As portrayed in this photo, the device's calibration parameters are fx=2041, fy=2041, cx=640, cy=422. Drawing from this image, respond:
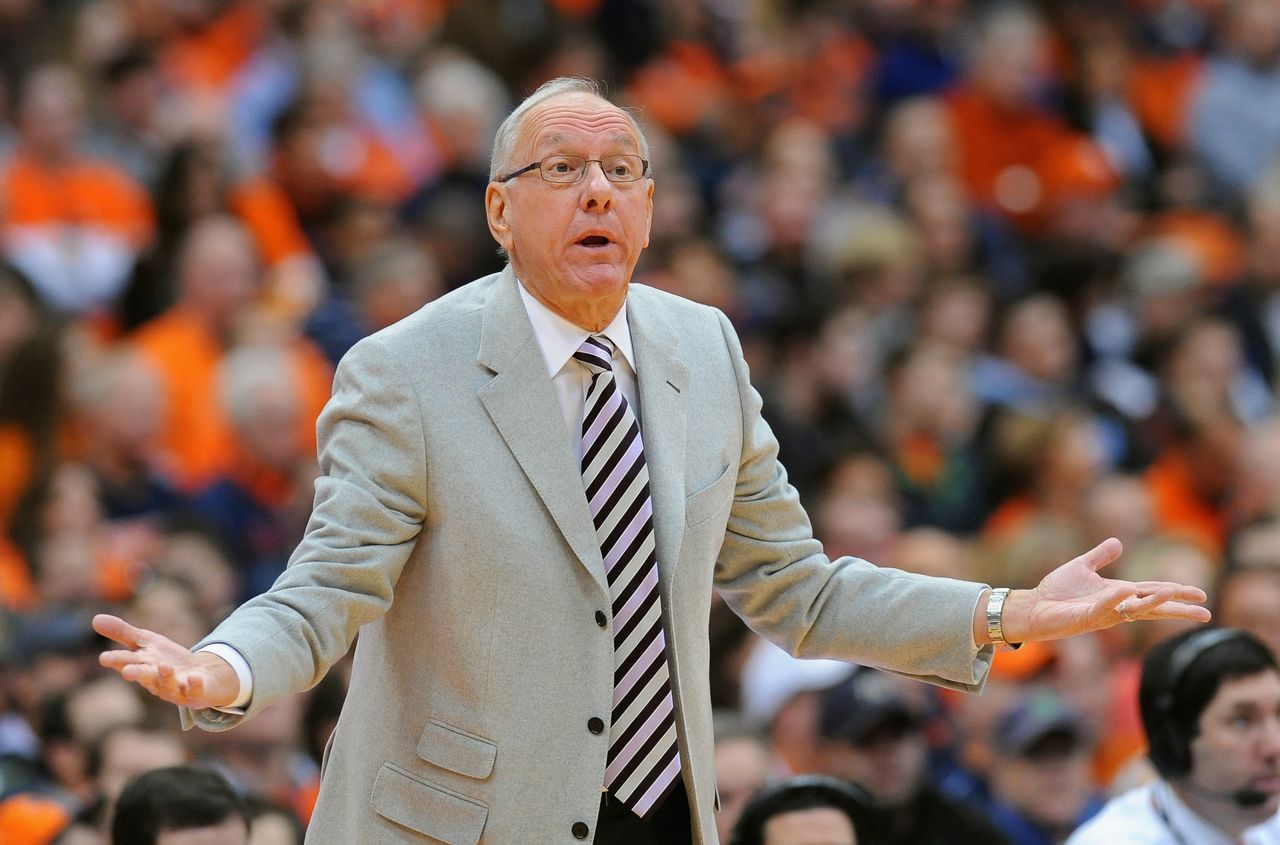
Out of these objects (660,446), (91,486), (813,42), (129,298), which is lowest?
(660,446)

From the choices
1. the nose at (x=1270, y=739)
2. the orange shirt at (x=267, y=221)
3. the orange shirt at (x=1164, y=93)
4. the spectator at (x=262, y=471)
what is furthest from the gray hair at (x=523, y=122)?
the orange shirt at (x=1164, y=93)

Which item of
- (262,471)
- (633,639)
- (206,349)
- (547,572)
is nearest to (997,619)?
(633,639)

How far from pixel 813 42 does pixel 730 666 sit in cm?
535

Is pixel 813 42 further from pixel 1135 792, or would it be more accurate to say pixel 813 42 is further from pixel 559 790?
pixel 559 790

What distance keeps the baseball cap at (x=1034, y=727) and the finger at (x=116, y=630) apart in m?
3.77

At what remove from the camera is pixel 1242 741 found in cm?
474

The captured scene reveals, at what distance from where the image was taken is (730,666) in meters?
7.23

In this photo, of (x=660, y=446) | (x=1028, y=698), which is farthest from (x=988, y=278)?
(x=660, y=446)

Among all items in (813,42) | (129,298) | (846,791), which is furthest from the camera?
(813,42)

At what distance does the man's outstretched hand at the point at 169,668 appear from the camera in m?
2.92

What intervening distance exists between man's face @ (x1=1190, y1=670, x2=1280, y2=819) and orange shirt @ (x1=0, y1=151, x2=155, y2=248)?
5306 millimetres

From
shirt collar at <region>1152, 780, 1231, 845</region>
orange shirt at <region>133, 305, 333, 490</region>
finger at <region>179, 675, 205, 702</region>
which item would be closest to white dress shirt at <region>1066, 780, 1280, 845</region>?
shirt collar at <region>1152, 780, 1231, 845</region>

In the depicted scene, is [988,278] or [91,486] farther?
[988,278]

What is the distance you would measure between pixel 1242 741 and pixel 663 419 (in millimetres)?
1937
